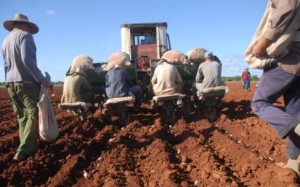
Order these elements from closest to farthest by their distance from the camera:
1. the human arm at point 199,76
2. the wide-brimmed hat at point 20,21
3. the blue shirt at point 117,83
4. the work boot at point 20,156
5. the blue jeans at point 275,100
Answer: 1. the blue jeans at point 275,100
2. the work boot at point 20,156
3. the wide-brimmed hat at point 20,21
4. the blue shirt at point 117,83
5. the human arm at point 199,76

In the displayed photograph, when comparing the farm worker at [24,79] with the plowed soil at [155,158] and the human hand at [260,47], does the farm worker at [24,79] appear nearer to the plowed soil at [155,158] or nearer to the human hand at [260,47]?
the plowed soil at [155,158]

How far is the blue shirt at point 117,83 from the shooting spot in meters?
7.20

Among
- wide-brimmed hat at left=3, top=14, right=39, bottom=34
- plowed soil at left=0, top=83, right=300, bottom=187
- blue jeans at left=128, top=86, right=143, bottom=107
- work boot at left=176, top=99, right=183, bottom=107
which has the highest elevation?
wide-brimmed hat at left=3, top=14, right=39, bottom=34

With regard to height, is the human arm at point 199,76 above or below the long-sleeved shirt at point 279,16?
below

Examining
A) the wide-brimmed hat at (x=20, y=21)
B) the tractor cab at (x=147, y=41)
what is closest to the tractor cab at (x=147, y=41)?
the tractor cab at (x=147, y=41)

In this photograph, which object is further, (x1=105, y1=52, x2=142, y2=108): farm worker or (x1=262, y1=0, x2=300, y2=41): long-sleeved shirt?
(x1=105, y1=52, x2=142, y2=108): farm worker

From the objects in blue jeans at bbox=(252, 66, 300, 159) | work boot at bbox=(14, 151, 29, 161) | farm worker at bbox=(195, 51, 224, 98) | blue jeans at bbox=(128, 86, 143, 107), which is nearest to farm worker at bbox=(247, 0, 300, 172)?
blue jeans at bbox=(252, 66, 300, 159)

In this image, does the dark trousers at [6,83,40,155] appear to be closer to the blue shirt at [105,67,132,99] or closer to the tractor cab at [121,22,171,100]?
the blue shirt at [105,67,132,99]

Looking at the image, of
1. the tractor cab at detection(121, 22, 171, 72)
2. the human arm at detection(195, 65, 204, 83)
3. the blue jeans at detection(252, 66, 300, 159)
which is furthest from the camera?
the tractor cab at detection(121, 22, 171, 72)

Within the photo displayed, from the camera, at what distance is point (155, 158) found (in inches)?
178

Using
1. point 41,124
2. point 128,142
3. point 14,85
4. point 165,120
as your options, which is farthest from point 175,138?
point 14,85

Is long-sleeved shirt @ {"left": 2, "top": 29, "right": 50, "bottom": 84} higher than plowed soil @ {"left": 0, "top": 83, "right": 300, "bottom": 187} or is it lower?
higher

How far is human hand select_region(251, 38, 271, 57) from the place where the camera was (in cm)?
324

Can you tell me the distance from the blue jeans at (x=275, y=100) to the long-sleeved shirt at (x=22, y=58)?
2945 mm
